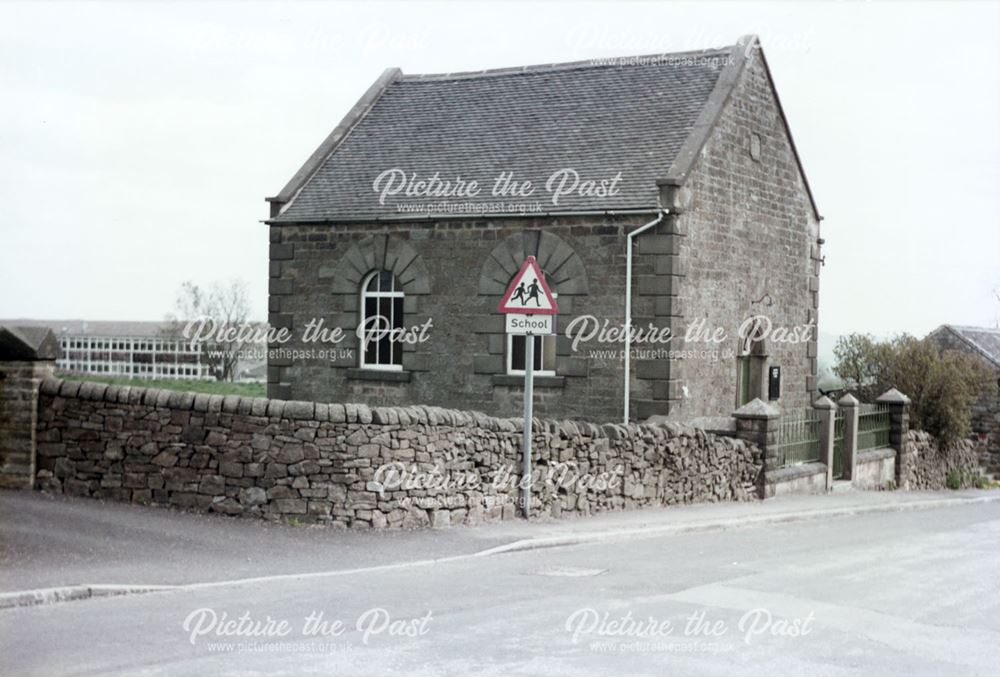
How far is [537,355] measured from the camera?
23562mm

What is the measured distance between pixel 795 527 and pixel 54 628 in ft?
37.2

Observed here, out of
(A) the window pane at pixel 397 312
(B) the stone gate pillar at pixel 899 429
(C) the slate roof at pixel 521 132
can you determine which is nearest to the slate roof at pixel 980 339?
(B) the stone gate pillar at pixel 899 429

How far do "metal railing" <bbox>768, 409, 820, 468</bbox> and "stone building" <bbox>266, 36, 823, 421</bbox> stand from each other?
63.9 inches


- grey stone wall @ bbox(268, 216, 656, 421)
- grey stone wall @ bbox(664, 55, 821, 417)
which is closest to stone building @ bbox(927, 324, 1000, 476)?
grey stone wall @ bbox(664, 55, 821, 417)

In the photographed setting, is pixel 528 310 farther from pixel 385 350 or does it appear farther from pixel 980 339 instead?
pixel 980 339

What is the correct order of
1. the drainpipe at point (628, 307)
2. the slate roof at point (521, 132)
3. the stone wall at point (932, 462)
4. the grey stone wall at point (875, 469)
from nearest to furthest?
1. the drainpipe at point (628, 307)
2. the slate roof at point (521, 132)
3. the grey stone wall at point (875, 469)
4. the stone wall at point (932, 462)

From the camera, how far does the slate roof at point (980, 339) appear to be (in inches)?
1575

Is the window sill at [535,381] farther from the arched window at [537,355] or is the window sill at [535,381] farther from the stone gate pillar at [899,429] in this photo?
the stone gate pillar at [899,429]

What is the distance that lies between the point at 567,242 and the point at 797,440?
222 inches

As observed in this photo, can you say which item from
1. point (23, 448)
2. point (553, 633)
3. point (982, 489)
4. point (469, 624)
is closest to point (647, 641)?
point (553, 633)

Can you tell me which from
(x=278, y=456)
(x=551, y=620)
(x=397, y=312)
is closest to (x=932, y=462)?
(x=397, y=312)

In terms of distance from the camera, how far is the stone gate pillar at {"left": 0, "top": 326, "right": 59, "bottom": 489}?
1445 centimetres

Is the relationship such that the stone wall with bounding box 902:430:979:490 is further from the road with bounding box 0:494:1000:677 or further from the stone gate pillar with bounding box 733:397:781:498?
the road with bounding box 0:494:1000:677

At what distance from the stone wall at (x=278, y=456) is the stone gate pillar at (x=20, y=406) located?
13 centimetres
